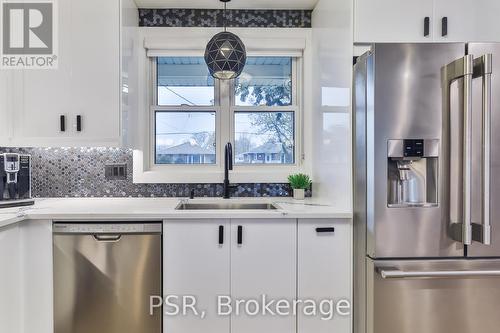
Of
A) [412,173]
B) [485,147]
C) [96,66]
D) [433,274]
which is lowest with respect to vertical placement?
[433,274]

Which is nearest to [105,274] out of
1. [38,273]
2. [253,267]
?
[38,273]

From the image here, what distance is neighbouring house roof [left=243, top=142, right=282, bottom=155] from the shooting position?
2.59 meters

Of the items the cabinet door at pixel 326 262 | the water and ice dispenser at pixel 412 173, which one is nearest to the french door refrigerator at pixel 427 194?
the water and ice dispenser at pixel 412 173

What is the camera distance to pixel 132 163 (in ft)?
8.07

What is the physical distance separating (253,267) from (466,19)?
1.79m

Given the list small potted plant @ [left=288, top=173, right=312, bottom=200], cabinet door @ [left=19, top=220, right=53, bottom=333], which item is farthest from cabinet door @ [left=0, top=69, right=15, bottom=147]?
small potted plant @ [left=288, top=173, right=312, bottom=200]

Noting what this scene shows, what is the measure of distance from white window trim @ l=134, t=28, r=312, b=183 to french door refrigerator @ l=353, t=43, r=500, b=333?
39.4 inches

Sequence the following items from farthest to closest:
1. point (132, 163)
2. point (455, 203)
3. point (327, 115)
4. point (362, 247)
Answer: point (132, 163) < point (327, 115) < point (362, 247) < point (455, 203)

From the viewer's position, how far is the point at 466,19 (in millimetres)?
1791

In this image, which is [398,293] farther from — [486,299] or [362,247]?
[486,299]

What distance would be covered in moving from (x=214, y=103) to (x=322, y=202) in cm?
112

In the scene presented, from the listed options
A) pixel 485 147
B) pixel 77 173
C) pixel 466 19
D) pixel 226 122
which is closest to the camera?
pixel 485 147

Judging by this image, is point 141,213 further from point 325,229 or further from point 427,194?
point 427,194

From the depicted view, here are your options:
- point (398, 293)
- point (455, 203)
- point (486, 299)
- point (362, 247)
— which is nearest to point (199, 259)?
point (362, 247)
